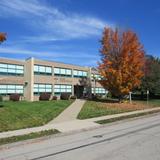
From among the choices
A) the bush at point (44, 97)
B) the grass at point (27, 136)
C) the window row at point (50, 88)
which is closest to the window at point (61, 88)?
the window row at point (50, 88)

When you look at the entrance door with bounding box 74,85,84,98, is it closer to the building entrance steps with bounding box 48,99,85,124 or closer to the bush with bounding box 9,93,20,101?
the bush with bounding box 9,93,20,101

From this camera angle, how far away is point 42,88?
49.6 m

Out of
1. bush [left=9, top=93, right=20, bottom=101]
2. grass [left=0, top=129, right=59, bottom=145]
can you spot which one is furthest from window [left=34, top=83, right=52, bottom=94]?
grass [left=0, top=129, right=59, bottom=145]

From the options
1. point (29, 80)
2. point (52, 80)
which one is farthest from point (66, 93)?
point (29, 80)

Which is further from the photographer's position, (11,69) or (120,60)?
(11,69)

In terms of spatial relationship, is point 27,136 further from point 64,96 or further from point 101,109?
point 64,96

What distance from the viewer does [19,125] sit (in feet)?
58.9

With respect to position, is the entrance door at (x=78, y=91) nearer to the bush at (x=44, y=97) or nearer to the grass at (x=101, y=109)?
the bush at (x=44, y=97)

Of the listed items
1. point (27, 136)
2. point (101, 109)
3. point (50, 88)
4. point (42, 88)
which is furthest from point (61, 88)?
point (27, 136)

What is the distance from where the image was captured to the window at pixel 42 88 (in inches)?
1907

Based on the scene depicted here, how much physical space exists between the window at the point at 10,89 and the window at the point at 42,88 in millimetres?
2321

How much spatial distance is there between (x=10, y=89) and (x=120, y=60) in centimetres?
1665

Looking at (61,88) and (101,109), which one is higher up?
(61,88)

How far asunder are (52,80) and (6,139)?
38.1m
